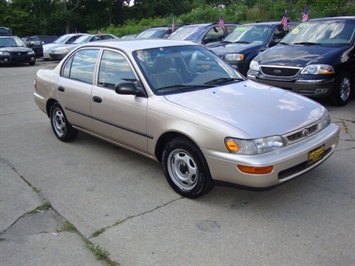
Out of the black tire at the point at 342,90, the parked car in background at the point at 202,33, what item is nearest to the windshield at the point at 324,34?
the black tire at the point at 342,90

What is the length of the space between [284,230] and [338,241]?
0.44 meters

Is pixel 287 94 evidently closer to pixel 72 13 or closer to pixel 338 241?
pixel 338 241

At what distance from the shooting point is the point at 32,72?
16266 millimetres

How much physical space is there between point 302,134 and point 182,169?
127 cm

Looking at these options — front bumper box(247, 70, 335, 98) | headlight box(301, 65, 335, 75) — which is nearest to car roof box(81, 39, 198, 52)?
front bumper box(247, 70, 335, 98)

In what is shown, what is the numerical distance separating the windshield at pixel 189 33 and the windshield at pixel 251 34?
5.58ft

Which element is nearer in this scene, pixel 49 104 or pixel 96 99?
pixel 96 99

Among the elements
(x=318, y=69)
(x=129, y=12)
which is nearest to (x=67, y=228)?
(x=318, y=69)

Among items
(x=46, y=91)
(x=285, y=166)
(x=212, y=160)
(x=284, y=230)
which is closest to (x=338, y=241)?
(x=284, y=230)

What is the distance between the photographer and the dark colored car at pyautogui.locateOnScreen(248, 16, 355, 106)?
23.0 feet

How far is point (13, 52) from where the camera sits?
18.5 metres

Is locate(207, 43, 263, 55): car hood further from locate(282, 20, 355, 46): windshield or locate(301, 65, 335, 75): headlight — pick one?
locate(301, 65, 335, 75): headlight

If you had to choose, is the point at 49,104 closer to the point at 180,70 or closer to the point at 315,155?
the point at 180,70

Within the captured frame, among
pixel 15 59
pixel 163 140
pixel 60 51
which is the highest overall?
pixel 163 140
